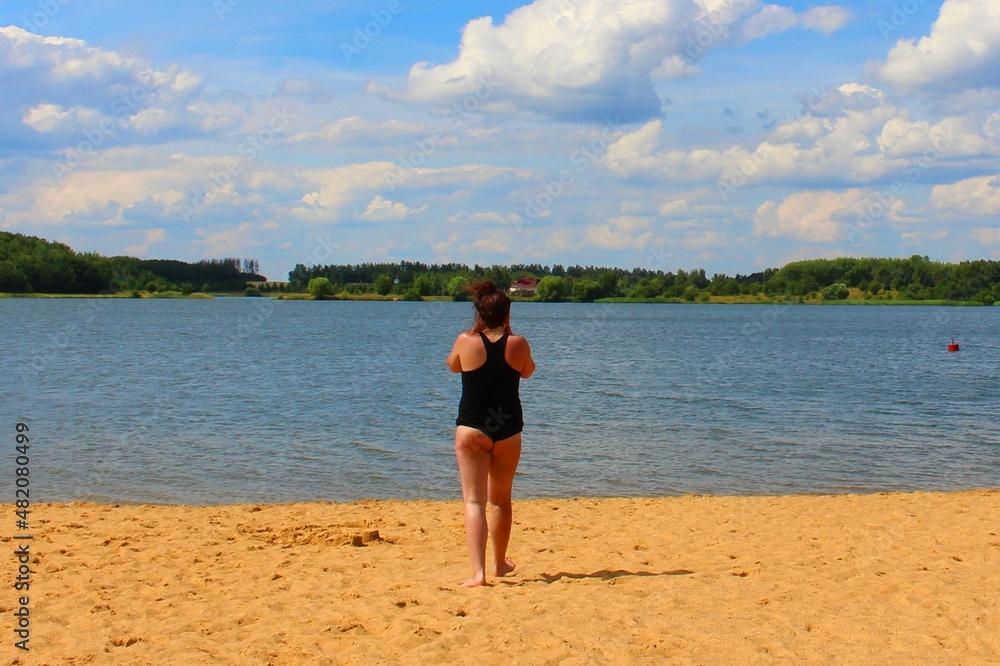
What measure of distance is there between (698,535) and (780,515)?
190 centimetres

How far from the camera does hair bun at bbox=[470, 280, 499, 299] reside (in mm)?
7035

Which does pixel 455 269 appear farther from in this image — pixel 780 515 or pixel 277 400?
pixel 780 515

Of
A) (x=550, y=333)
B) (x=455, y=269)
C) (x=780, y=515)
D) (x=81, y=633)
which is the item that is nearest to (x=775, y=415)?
(x=780, y=515)

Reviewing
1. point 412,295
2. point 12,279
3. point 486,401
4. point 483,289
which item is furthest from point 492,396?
point 412,295

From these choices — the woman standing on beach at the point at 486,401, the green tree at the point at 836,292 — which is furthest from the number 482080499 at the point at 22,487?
the green tree at the point at 836,292

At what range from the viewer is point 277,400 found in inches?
1067

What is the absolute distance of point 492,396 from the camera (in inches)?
277

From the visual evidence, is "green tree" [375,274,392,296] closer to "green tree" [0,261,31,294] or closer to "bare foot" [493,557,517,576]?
"green tree" [0,261,31,294]

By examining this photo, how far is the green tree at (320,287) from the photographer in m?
178

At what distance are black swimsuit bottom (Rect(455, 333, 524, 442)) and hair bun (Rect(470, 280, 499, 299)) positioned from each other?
34cm

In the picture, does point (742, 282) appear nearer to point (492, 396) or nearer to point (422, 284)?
point (422, 284)

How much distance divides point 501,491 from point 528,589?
824 millimetres

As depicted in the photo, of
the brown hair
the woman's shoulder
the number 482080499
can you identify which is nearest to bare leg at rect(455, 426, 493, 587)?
the woman's shoulder

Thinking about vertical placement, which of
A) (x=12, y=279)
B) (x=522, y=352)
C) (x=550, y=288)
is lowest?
(x=522, y=352)
